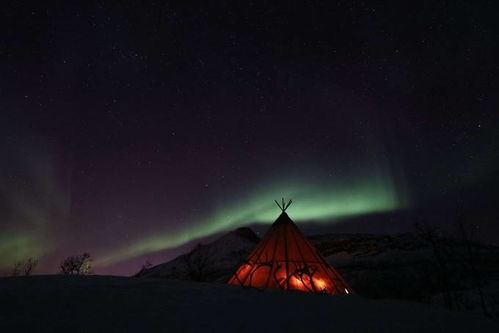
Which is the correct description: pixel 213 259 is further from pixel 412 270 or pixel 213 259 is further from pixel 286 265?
pixel 286 265

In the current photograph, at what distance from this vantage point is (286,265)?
358 inches

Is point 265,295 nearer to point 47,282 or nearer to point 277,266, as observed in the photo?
point 47,282

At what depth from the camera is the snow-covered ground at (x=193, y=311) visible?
6.73ft

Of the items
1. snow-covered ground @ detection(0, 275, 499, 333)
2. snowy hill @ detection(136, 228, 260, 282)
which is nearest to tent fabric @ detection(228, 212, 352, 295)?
snow-covered ground @ detection(0, 275, 499, 333)

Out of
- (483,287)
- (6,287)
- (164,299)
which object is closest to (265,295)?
(164,299)

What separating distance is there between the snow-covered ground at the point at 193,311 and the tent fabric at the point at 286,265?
18.0ft

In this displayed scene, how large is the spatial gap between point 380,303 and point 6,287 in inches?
130

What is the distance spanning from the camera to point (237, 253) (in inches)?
2025

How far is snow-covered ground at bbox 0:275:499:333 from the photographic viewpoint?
205 cm

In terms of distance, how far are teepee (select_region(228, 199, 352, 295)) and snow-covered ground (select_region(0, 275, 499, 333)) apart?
5486mm

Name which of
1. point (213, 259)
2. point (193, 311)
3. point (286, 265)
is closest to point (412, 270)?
point (286, 265)

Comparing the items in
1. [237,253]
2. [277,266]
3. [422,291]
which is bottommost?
[422,291]

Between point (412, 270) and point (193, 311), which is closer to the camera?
point (193, 311)

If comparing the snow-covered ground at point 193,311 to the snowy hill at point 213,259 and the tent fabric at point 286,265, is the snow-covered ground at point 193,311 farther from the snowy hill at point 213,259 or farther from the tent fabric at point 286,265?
the snowy hill at point 213,259
